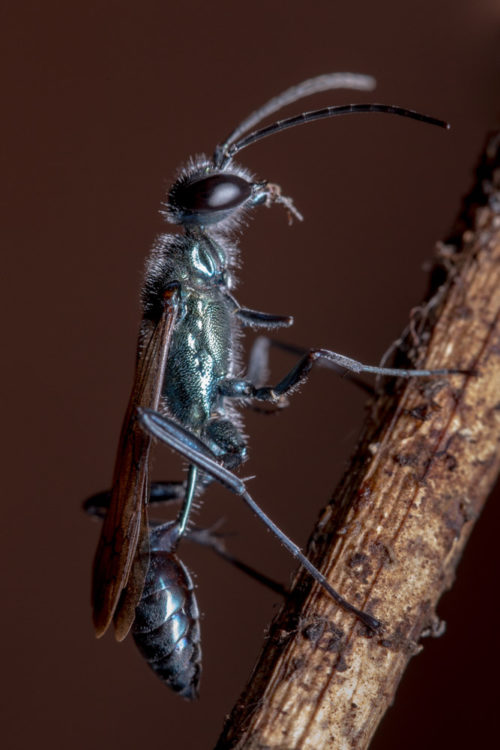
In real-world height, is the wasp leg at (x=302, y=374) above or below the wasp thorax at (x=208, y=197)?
below

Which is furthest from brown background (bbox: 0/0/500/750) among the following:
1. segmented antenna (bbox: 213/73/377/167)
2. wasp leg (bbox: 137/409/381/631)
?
wasp leg (bbox: 137/409/381/631)

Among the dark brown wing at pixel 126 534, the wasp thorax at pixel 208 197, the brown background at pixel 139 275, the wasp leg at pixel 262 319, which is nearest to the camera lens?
the dark brown wing at pixel 126 534

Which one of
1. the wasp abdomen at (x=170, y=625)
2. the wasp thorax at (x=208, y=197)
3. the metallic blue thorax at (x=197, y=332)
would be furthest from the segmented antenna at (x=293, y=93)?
the wasp abdomen at (x=170, y=625)

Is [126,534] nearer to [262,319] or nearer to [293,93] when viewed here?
[262,319]

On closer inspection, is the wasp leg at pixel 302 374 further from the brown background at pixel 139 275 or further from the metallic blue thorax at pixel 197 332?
the brown background at pixel 139 275

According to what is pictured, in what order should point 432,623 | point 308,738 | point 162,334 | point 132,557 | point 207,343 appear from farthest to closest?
point 207,343 → point 162,334 → point 132,557 → point 432,623 → point 308,738

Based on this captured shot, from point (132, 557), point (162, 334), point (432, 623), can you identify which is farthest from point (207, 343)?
point (432, 623)

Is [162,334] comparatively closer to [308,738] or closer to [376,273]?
[308,738]
